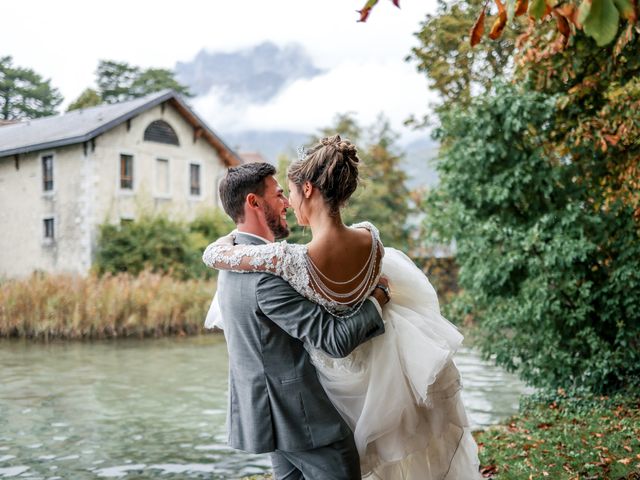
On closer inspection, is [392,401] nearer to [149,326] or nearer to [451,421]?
[451,421]

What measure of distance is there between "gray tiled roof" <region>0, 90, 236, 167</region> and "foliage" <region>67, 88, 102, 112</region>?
6.41 metres

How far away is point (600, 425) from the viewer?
6711 mm

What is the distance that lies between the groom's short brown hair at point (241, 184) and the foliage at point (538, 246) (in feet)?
18.5

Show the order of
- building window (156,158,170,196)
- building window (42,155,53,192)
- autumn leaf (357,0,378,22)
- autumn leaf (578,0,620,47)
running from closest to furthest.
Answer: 1. autumn leaf (578,0,620,47)
2. autumn leaf (357,0,378,22)
3. building window (42,155,53,192)
4. building window (156,158,170,196)

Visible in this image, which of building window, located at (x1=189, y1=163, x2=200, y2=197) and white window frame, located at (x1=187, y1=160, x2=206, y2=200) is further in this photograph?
building window, located at (x1=189, y1=163, x2=200, y2=197)

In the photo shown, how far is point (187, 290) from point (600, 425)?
14295 mm

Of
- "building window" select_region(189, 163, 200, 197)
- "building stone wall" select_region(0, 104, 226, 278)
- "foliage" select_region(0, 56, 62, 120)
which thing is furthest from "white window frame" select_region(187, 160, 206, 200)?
"foliage" select_region(0, 56, 62, 120)

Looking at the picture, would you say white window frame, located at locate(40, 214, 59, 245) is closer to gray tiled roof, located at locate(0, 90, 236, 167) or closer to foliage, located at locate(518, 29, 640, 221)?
gray tiled roof, located at locate(0, 90, 236, 167)

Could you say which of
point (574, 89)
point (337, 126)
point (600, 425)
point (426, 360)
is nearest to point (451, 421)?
point (426, 360)

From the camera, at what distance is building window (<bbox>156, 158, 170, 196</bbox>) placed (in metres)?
29.3

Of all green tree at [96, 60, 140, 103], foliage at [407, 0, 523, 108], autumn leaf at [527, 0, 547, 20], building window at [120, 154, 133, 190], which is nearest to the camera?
autumn leaf at [527, 0, 547, 20]

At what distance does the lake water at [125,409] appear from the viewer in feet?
23.6

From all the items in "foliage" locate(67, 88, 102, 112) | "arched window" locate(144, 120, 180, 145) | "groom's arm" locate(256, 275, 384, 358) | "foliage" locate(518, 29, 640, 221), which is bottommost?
"groom's arm" locate(256, 275, 384, 358)

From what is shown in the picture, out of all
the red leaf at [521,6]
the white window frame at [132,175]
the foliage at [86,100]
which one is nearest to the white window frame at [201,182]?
the white window frame at [132,175]
